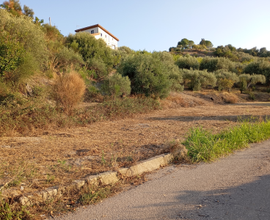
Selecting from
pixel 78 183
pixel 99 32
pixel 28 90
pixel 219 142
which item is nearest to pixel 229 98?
pixel 219 142

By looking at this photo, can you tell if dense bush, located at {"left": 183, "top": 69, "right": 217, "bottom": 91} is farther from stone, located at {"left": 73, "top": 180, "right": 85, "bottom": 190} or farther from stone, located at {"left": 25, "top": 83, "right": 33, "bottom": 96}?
stone, located at {"left": 73, "top": 180, "right": 85, "bottom": 190}

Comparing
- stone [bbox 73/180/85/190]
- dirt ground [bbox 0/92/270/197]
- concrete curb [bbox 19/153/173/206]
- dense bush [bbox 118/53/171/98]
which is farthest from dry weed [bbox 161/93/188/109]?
stone [bbox 73/180/85/190]

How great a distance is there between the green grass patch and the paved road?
480 mm

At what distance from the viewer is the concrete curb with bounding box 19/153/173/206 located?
9.96 ft

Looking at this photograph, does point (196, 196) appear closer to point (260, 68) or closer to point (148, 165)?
point (148, 165)

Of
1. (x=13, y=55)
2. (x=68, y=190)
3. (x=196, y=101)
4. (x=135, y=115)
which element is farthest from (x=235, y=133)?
(x=196, y=101)

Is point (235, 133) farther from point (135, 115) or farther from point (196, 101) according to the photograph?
point (196, 101)

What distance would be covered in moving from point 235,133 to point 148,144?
266cm

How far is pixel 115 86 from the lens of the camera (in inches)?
489

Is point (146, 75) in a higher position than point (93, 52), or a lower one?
lower

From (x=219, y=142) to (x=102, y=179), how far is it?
3478 millimetres

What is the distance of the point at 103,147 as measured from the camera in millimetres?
5773

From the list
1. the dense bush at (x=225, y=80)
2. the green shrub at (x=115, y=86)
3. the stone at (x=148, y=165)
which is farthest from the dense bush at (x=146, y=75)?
the dense bush at (x=225, y=80)

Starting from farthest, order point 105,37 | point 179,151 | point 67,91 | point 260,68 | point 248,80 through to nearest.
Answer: point 105,37 < point 260,68 < point 248,80 < point 67,91 < point 179,151
